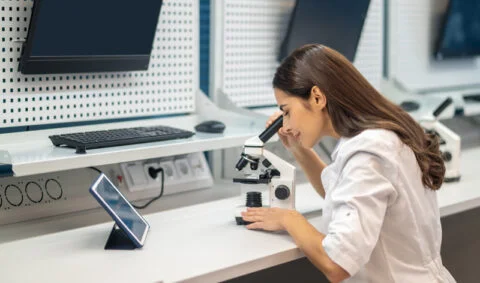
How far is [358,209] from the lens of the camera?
1.60m

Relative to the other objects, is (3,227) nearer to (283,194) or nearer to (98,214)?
(98,214)

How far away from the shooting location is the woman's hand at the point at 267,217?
1.84m

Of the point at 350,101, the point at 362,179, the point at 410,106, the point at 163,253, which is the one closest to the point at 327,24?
the point at 410,106

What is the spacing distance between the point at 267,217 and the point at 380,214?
36 cm

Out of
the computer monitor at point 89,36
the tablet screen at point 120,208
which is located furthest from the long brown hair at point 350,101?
the computer monitor at point 89,36

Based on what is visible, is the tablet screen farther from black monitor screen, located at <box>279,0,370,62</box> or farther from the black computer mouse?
black monitor screen, located at <box>279,0,370,62</box>

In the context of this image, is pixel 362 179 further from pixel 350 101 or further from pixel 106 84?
pixel 106 84

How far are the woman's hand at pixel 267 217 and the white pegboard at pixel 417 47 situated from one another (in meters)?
1.71

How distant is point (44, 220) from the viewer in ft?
6.94

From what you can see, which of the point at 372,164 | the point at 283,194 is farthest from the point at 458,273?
the point at 372,164

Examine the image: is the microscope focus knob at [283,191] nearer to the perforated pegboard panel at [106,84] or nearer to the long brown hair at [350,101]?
the long brown hair at [350,101]

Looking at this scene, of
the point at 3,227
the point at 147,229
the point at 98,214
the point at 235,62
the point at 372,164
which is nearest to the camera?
the point at 372,164

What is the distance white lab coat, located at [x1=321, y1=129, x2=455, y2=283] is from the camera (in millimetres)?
1598

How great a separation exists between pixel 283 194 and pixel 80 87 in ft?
2.58
